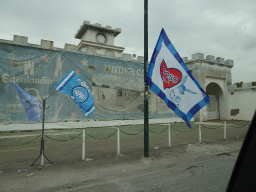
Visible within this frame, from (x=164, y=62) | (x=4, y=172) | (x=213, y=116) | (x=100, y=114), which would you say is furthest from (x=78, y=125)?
(x=213, y=116)

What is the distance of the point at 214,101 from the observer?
2731 centimetres

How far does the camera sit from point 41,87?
15.5 metres

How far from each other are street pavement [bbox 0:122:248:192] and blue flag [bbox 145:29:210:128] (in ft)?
5.63

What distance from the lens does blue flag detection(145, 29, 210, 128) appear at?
5.93m

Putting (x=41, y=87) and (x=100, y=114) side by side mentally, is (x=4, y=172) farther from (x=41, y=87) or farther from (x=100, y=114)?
(x=100, y=114)

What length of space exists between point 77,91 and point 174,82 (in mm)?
3438

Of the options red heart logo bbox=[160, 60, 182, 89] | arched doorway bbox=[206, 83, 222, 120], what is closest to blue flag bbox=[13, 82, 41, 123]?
red heart logo bbox=[160, 60, 182, 89]

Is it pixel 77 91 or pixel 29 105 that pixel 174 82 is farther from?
pixel 29 105

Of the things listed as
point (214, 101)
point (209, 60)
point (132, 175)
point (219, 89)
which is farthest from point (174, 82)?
point (214, 101)

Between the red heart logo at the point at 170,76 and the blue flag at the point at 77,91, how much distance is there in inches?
109

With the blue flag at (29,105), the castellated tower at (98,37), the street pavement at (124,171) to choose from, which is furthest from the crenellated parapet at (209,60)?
the blue flag at (29,105)

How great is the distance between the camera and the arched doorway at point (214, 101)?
2648 cm

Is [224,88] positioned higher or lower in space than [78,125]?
higher

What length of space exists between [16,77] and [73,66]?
15.6 ft
